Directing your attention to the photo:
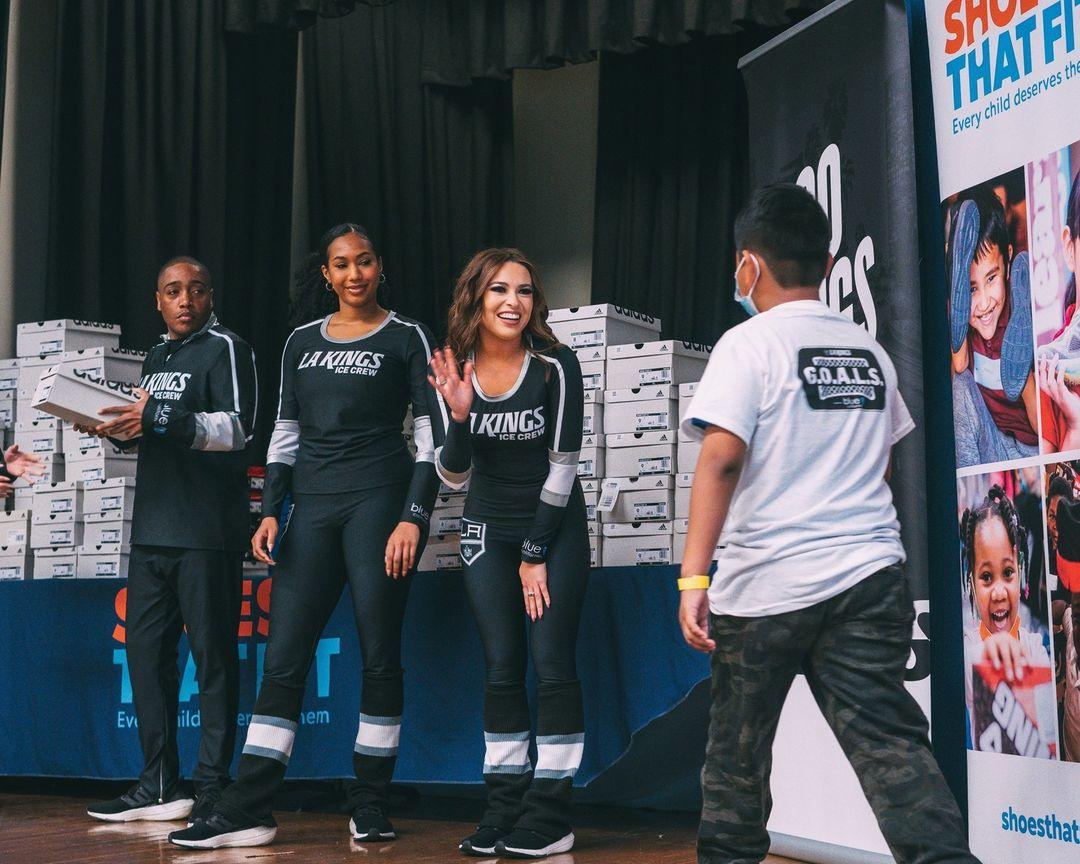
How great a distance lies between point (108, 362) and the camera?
4.41 m

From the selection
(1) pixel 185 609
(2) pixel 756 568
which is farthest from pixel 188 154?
(2) pixel 756 568

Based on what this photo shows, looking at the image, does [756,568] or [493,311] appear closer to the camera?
[756,568]

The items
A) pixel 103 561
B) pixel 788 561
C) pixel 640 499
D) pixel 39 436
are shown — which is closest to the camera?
pixel 788 561

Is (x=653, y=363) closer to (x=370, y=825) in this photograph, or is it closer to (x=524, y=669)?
(x=524, y=669)

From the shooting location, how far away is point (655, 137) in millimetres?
6535

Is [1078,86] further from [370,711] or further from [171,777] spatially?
[171,777]

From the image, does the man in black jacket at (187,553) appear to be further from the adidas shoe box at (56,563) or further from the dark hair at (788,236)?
the dark hair at (788,236)

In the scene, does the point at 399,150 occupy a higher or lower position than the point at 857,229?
higher

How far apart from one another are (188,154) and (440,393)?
3034 millimetres

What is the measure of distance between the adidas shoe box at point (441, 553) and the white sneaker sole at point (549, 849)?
91 centimetres

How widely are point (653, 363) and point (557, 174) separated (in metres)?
3.68

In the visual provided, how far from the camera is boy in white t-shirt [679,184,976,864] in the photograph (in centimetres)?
196

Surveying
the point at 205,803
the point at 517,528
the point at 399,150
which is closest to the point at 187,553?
the point at 205,803

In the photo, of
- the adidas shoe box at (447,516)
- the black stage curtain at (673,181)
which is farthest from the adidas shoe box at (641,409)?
the black stage curtain at (673,181)
